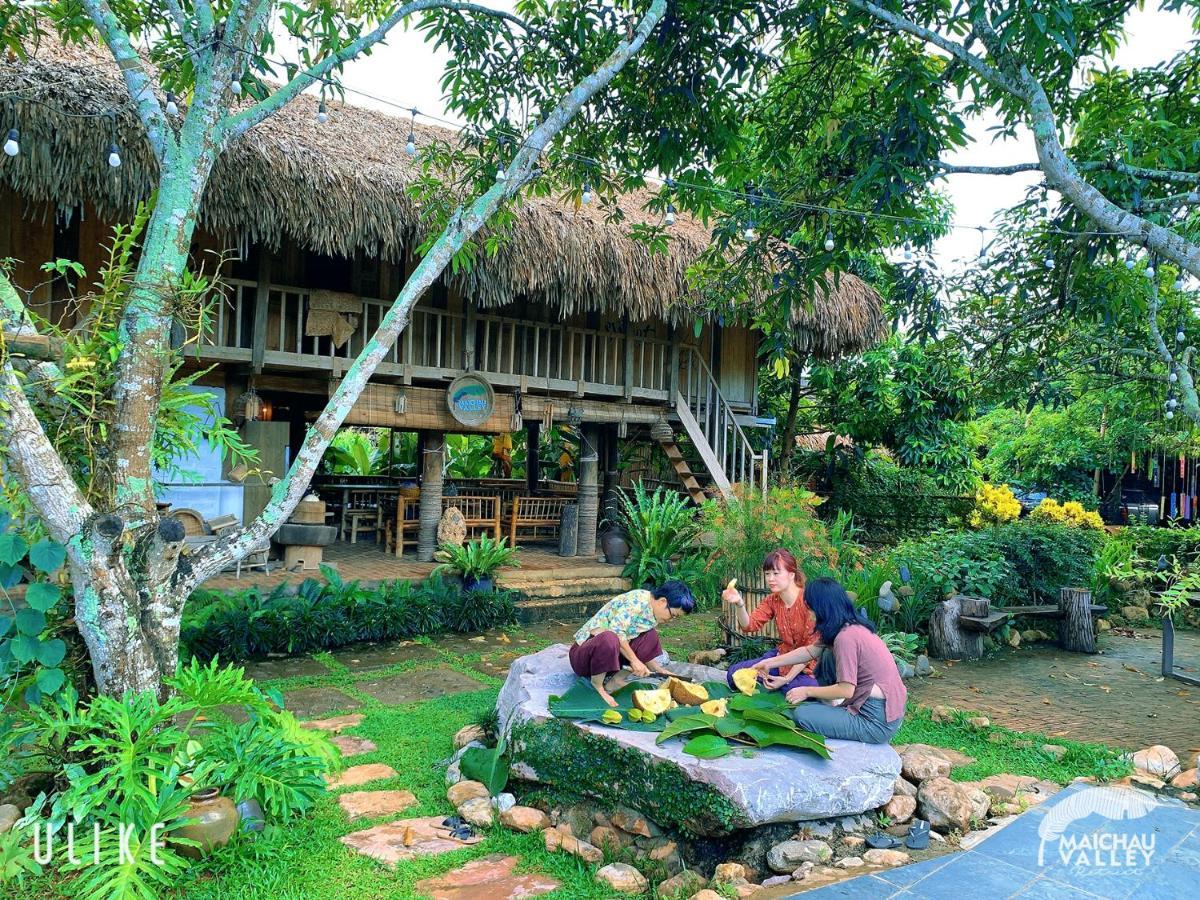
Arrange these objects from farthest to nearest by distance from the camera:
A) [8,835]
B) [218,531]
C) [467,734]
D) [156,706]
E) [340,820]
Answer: [218,531] < [467,734] < [340,820] < [156,706] < [8,835]

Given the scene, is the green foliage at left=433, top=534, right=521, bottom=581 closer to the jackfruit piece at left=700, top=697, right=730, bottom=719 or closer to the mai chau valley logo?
the jackfruit piece at left=700, top=697, right=730, bottom=719

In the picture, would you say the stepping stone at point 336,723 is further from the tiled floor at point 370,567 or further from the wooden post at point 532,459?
the wooden post at point 532,459

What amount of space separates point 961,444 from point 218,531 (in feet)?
38.9

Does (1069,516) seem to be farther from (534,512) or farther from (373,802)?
(373,802)

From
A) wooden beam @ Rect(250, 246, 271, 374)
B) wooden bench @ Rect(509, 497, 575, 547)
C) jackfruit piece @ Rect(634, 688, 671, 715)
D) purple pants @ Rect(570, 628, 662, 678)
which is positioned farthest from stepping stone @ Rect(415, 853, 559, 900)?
wooden bench @ Rect(509, 497, 575, 547)

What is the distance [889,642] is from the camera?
22.5 feet

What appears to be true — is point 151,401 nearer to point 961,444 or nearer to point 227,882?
point 227,882

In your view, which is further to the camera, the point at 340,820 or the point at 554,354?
the point at 554,354

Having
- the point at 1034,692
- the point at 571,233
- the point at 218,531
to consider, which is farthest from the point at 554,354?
the point at 1034,692

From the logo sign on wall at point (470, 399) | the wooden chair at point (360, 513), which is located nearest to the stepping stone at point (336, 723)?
the logo sign on wall at point (470, 399)

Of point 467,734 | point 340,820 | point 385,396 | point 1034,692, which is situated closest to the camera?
point 340,820

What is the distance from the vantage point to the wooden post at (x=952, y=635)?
289 inches

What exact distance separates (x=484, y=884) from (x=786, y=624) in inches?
93.4

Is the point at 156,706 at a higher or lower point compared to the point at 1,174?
lower
